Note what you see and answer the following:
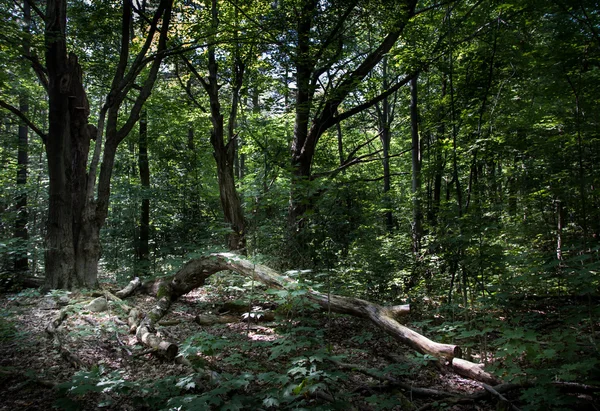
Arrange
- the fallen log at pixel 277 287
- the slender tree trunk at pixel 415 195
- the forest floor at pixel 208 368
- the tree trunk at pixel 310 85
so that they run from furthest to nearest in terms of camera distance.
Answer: the slender tree trunk at pixel 415 195, the tree trunk at pixel 310 85, the fallen log at pixel 277 287, the forest floor at pixel 208 368

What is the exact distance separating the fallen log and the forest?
35 millimetres

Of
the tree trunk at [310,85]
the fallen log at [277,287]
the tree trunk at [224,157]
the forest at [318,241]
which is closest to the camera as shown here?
the forest at [318,241]

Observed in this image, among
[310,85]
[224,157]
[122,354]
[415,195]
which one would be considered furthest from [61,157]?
[415,195]

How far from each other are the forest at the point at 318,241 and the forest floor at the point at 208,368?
0.03 m

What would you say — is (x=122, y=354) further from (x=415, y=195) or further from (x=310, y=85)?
(x=415, y=195)

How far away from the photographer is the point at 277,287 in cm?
561

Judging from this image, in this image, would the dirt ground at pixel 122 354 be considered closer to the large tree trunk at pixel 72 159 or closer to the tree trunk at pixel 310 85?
the large tree trunk at pixel 72 159

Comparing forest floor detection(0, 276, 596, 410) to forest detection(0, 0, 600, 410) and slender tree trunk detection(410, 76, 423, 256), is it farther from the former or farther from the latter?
slender tree trunk detection(410, 76, 423, 256)

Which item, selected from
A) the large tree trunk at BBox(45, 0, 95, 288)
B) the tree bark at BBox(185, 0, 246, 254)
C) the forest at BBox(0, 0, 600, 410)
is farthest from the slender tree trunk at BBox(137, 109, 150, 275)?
the large tree trunk at BBox(45, 0, 95, 288)

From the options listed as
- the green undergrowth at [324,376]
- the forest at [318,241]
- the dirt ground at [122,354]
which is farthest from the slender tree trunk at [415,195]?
the green undergrowth at [324,376]

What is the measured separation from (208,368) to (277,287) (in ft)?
6.10

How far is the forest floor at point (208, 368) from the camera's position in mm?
2930

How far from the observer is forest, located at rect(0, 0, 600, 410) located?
11.1 feet

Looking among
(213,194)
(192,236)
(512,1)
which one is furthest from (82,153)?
(512,1)
